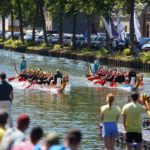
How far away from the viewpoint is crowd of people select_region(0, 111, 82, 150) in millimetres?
14359

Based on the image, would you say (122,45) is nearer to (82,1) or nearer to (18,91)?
(82,1)

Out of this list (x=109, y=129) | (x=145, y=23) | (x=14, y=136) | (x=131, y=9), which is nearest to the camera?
(x=14, y=136)

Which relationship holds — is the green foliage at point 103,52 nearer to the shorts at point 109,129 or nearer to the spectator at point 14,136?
the shorts at point 109,129

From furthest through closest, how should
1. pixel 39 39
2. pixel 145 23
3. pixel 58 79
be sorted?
1. pixel 145 23
2. pixel 39 39
3. pixel 58 79

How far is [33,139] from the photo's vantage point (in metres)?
15.3

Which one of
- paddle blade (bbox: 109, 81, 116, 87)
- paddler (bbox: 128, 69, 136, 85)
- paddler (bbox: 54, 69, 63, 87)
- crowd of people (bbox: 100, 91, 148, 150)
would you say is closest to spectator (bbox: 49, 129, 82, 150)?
crowd of people (bbox: 100, 91, 148, 150)

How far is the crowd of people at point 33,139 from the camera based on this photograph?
47.1 feet

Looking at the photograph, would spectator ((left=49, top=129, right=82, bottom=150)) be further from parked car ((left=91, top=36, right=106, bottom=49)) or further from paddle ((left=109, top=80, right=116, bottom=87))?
parked car ((left=91, top=36, right=106, bottom=49))

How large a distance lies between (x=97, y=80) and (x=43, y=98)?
7.92 m

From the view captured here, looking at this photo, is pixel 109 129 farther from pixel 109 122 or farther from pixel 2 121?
pixel 2 121

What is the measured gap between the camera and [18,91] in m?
47.1

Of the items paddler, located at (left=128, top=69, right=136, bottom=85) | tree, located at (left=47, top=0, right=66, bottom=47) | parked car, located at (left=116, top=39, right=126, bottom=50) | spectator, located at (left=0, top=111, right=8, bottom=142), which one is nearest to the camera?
spectator, located at (left=0, top=111, right=8, bottom=142)

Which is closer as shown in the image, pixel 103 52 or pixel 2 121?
pixel 2 121

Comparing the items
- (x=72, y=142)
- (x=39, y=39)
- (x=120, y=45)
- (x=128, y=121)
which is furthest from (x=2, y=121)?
(x=39, y=39)
